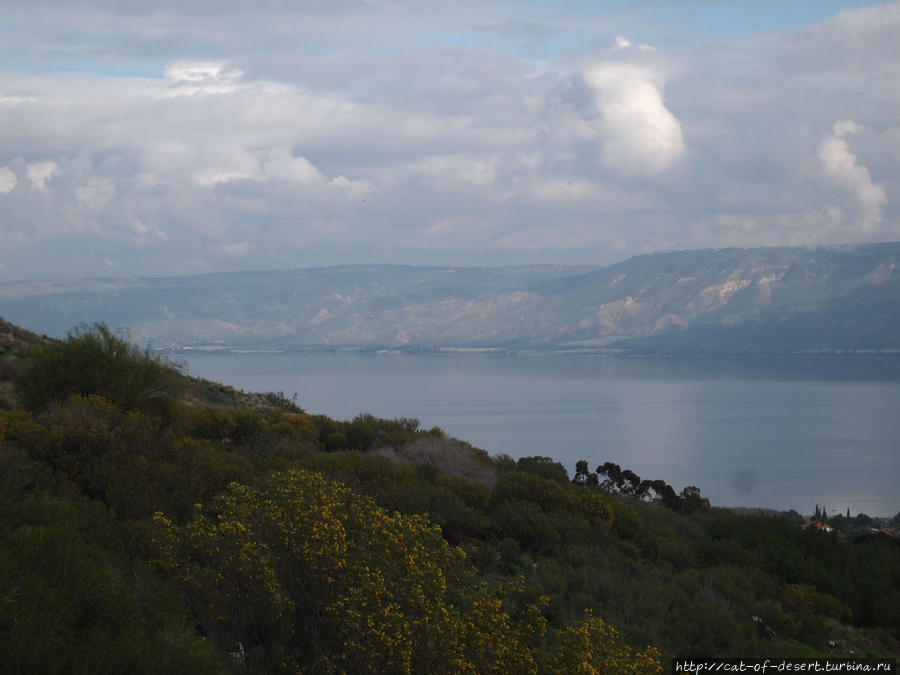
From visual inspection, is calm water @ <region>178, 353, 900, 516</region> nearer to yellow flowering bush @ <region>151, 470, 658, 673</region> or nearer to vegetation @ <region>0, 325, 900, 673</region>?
vegetation @ <region>0, 325, 900, 673</region>

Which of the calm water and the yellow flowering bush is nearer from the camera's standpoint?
the yellow flowering bush

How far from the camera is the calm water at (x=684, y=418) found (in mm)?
59781

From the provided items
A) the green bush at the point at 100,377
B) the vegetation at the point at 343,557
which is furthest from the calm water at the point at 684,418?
the green bush at the point at 100,377

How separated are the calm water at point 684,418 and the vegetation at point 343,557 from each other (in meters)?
36.3

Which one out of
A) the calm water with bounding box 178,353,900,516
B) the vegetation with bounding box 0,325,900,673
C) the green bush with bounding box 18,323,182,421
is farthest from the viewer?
the calm water with bounding box 178,353,900,516

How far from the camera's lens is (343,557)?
7082mm

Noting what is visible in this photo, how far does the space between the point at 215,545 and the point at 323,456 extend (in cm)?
852

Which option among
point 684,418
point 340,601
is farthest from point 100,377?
point 684,418

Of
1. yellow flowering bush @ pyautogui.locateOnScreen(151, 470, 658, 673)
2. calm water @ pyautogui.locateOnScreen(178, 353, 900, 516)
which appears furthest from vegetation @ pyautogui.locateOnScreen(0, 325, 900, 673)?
calm water @ pyautogui.locateOnScreen(178, 353, 900, 516)

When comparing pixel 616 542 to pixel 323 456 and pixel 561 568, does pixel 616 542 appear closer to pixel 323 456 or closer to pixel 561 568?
pixel 561 568

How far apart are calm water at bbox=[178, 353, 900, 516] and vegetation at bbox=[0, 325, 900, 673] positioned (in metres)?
36.3

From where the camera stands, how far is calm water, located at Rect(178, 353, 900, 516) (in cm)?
5978

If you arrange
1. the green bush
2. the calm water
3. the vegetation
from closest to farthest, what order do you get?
the vegetation → the green bush → the calm water

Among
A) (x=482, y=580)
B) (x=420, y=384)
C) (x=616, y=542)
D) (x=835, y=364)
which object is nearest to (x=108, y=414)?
(x=482, y=580)
